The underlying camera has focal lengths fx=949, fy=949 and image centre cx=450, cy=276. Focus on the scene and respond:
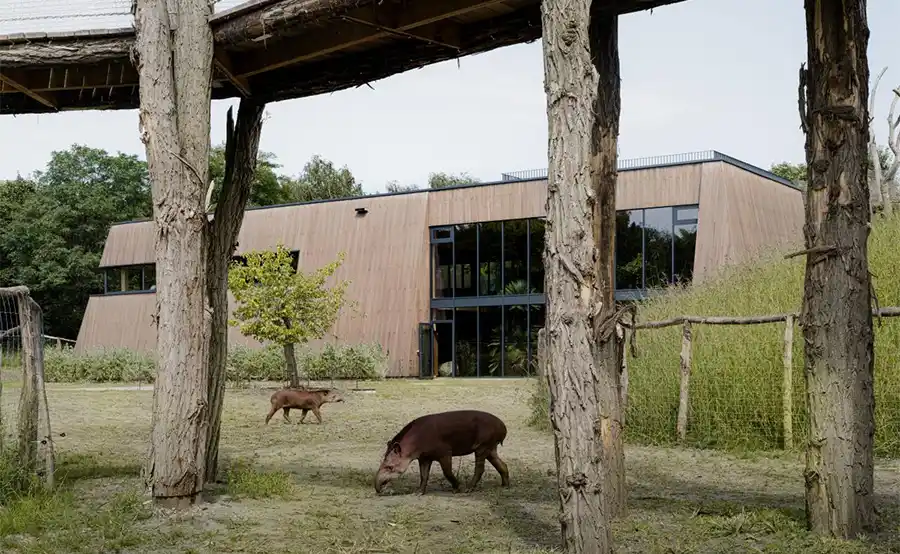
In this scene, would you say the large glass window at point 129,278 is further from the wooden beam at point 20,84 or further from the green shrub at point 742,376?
the wooden beam at point 20,84

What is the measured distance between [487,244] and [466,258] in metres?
0.97

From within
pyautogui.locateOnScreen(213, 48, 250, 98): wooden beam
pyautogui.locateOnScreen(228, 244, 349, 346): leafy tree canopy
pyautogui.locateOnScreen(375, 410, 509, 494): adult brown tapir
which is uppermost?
pyautogui.locateOnScreen(213, 48, 250, 98): wooden beam

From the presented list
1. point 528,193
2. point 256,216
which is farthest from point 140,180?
point 528,193

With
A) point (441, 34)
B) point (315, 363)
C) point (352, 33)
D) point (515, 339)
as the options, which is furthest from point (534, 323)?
point (352, 33)

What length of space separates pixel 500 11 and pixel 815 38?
271 cm

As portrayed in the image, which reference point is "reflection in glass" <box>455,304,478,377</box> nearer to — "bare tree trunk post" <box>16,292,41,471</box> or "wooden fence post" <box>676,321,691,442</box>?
"wooden fence post" <box>676,321,691,442</box>

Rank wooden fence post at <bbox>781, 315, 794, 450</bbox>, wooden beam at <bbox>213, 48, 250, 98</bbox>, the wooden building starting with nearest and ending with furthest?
wooden beam at <bbox>213, 48, 250, 98</bbox>
wooden fence post at <bbox>781, 315, 794, 450</bbox>
the wooden building

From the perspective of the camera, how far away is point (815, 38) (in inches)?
276

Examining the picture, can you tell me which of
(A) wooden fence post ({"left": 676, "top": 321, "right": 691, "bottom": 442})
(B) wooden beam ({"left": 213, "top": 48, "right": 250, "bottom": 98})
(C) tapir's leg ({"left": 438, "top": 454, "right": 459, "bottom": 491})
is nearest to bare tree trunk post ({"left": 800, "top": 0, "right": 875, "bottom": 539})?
(C) tapir's leg ({"left": 438, "top": 454, "right": 459, "bottom": 491})

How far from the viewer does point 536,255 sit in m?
31.2

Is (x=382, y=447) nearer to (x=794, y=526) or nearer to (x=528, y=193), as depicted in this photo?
(x=794, y=526)

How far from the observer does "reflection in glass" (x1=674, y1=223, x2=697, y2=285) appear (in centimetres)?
2797

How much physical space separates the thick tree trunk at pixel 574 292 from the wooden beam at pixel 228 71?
4115 millimetres

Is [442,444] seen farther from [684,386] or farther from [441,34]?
[684,386]
